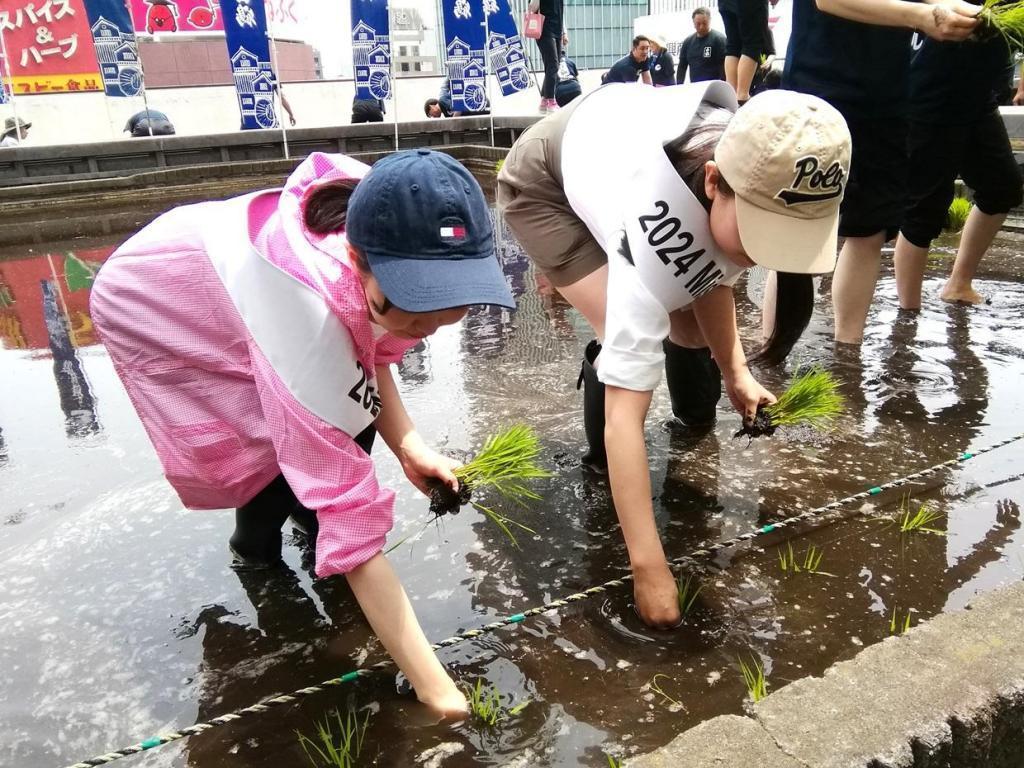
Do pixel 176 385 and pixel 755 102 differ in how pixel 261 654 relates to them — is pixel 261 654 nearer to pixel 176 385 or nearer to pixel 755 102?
pixel 176 385

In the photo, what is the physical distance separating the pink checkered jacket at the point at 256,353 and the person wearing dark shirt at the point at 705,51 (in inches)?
329

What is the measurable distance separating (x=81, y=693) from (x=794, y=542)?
1.84 m

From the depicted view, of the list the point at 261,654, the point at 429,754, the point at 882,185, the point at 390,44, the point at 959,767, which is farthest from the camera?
the point at 390,44

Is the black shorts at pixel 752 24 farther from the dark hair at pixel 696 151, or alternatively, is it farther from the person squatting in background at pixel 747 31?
the dark hair at pixel 696 151

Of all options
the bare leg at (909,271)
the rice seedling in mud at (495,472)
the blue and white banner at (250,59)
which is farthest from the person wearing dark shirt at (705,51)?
the rice seedling in mud at (495,472)

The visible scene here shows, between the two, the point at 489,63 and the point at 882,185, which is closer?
the point at 882,185

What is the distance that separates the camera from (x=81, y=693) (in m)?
1.73

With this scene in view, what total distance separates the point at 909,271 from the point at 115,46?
12.4 m

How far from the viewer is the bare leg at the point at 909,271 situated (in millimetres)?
3818

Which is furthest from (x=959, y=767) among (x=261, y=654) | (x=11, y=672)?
(x=11, y=672)

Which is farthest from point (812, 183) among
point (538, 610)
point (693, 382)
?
point (693, 382)

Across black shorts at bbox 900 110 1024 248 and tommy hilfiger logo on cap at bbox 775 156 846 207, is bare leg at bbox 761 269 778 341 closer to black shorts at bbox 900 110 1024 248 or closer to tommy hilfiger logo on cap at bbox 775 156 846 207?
black shorts at bbox 900 110 1024 248

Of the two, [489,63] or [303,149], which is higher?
[489,63]

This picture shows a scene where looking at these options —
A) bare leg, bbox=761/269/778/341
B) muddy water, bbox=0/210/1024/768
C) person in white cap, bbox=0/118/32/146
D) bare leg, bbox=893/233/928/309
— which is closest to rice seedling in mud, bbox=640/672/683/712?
muddy water, bbox=0/210/1024/768
